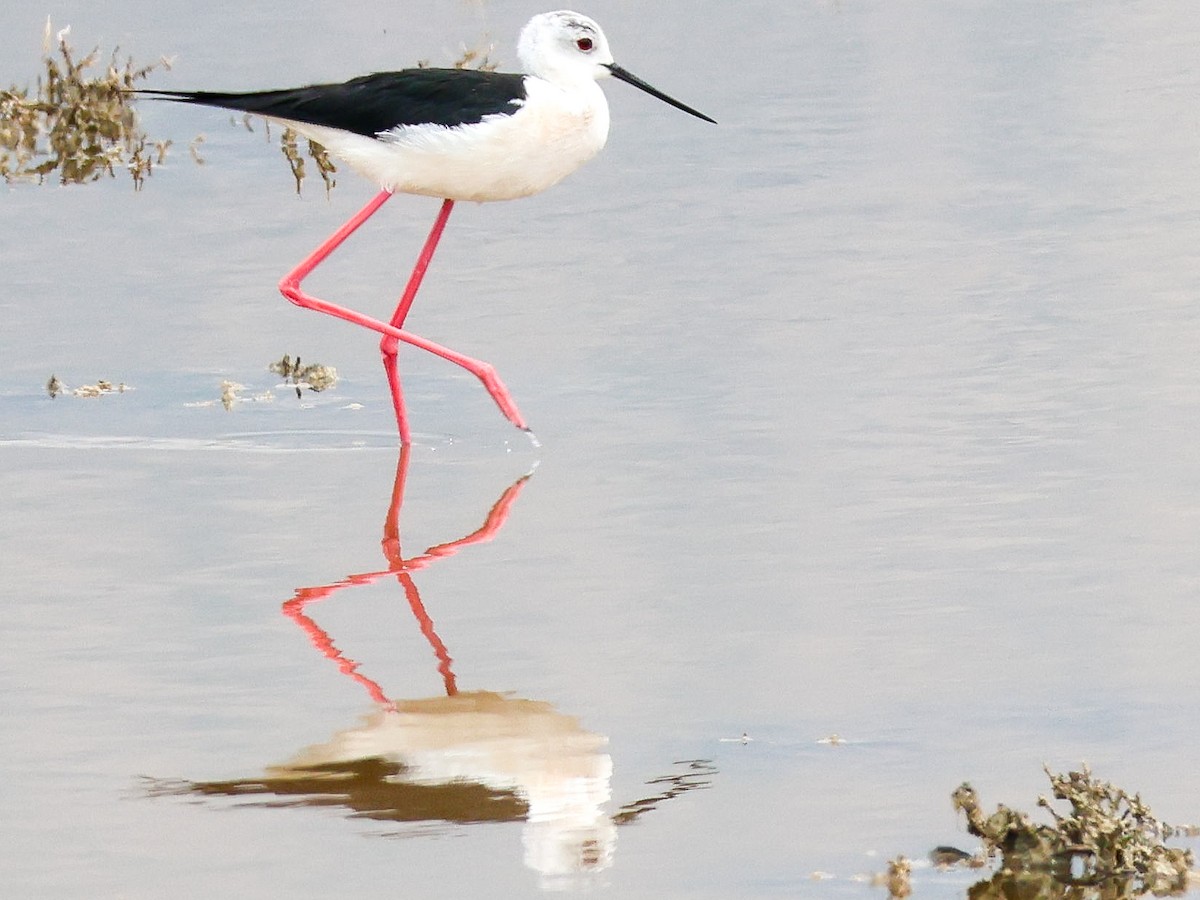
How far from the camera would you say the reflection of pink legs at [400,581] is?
16.2 ft

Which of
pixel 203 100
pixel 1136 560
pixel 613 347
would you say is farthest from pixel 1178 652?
pixel 203 100

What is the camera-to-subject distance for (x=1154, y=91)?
10867mm

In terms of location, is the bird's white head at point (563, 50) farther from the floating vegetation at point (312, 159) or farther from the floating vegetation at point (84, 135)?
the floating vegetation at point (84, 135)

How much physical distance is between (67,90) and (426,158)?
4.45 metres

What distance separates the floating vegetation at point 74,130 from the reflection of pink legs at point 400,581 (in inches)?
166

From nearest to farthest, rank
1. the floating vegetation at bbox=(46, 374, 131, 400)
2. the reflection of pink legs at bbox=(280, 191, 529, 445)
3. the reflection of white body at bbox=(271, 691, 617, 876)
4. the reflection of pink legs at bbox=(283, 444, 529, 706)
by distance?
the reflection of white body at bbox=(271, 691, 617, 876) < the reflection of pink legs at bbox=(283, 444, 529, 706) < the reflection of pink legs at bbox=(280, 191, 529, 445) < the floating vegetation at bbox=(46, 374, 131, 400)

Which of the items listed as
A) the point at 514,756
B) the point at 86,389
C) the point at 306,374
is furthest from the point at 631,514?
the point at 86,389

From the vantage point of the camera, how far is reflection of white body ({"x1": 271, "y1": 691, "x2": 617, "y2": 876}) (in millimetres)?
4102

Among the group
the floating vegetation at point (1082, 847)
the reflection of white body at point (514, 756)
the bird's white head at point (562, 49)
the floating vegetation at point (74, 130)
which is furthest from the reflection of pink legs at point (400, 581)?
the floating vegetation at point (74, 130)

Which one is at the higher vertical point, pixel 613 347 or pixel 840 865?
pixel 613 347

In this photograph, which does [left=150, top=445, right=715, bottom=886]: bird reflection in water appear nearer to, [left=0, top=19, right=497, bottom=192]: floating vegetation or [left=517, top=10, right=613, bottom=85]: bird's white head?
[left=517, top=10, right=613, bottom=85]: bird's white head

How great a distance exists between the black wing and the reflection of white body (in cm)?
266

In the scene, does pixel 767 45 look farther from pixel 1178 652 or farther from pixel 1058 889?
pixel 1058 889

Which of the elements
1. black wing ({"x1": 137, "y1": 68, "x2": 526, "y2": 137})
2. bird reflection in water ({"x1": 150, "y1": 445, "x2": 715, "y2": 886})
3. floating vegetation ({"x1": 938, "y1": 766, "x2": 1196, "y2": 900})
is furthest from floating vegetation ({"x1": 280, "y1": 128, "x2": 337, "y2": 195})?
floating vegetation ({"x1": 938, "y1": 766, "x2": 1196, "y2": 900})
